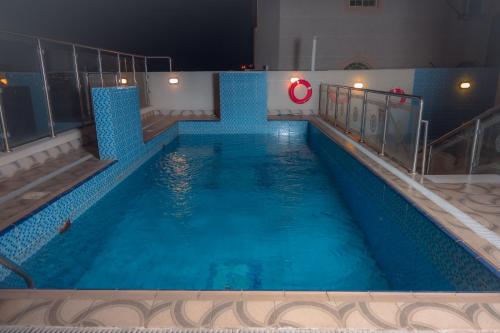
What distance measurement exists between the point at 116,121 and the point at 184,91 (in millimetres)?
5335

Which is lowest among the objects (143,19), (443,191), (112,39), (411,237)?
(411,237)

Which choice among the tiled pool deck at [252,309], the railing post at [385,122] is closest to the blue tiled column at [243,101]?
the railing post at [385,122]

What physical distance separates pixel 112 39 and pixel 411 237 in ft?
73.8

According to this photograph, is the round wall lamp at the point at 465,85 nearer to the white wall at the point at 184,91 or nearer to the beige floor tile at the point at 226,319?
the white wall at the point at 184,91

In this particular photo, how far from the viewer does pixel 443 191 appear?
306 centimetres

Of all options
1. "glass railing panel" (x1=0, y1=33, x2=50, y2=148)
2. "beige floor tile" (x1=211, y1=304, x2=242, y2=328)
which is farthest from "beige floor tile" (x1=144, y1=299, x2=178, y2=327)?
"glass railing panel" (x1=0, y1=33, x2=50, y2=148)

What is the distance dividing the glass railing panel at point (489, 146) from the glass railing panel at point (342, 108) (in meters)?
2.61

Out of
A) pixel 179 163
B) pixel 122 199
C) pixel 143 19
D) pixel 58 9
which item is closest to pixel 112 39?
pixel 143 19

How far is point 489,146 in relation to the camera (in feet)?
12.6

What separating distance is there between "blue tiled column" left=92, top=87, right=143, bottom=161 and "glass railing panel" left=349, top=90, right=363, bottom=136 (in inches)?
136

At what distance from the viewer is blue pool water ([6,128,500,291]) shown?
2.64 metres

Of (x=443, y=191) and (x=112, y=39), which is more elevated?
(x=112, y=39)

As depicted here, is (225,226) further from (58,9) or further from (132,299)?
→ (58,9)

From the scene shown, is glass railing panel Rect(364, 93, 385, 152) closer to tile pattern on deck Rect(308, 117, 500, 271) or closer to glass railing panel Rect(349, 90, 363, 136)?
glass railing panel Rect(349, 90, 363, 136)
